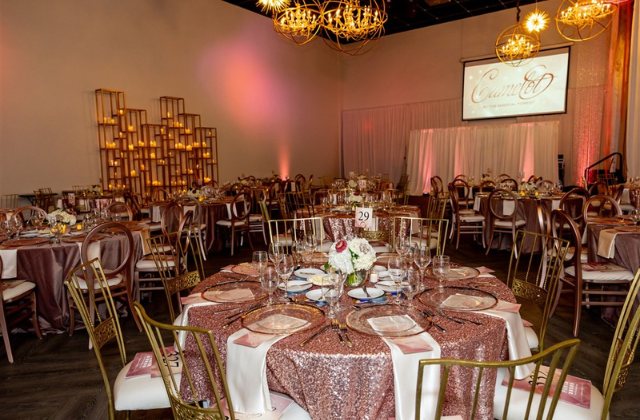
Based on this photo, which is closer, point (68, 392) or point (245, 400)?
point (245, 400)

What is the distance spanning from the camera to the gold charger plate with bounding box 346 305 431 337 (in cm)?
159

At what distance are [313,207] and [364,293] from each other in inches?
138

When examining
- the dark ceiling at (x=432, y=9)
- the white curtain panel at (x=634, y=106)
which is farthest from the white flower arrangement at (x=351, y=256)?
the dark ceiling at (x=432, y=9)

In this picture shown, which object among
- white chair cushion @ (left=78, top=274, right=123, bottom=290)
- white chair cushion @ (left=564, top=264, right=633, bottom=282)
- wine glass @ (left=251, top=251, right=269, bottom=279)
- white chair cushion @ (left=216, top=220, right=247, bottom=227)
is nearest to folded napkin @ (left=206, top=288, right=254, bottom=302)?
wine glass @ (left=251, top=251, right=269, bottom=279)

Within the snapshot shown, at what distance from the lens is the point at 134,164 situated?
9.07m

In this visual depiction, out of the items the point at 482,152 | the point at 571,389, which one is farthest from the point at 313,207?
the point at 482,152

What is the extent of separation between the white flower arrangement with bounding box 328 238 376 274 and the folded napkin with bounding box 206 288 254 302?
436 mm

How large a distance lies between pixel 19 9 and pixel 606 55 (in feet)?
40.0

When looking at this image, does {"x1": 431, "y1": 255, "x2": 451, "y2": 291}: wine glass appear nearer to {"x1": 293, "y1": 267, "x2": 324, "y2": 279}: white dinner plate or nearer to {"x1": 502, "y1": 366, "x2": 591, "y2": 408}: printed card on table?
{"x1": 502, "y1": 366, "x2": 591, "y2": 408}: printed card on table

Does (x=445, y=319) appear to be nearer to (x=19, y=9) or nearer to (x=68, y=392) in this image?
(x=68, y=392)

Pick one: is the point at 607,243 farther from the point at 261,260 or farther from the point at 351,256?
the point at 261,260

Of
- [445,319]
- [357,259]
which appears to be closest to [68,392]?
[357,259]

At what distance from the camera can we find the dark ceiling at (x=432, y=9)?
1138 centimetres

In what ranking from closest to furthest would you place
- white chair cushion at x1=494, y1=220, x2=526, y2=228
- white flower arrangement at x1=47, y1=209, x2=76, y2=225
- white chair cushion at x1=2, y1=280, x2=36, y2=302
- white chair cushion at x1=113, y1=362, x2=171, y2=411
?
white chair cushion at x1=113, y1=362, x2=171, y2=411, white chair cushion at x1=2, y1=280, x2=36, y2=302, white flower arrangement at x1=47, y1=209, x2=76, y2=225, white chair cushion at x1=494, y1=220, x2=526, y2=228
